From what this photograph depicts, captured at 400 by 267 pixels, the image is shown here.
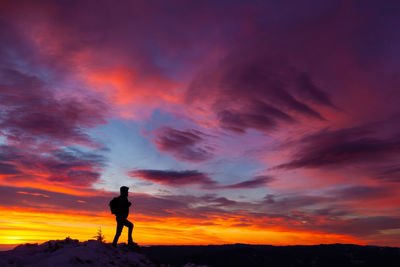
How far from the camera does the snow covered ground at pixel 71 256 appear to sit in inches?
508

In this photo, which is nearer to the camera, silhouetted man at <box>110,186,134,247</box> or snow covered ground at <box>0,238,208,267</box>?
snow covered ground at <box>0,238,208,267</box>

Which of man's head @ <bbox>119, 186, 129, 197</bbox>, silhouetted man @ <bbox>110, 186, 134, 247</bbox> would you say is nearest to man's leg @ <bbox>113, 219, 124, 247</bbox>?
silhouetted man @ <bbox>110, 186, 134, 247</bbox>

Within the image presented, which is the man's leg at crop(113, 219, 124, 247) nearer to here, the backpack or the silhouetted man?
the silhouetted man

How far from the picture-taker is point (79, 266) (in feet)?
41.1

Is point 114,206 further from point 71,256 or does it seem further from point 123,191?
point 71,256

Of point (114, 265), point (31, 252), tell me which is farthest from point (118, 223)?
point (31, 252)

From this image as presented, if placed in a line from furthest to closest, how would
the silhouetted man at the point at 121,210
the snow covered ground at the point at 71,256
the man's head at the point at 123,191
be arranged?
the man's head at the point at 123,191 < the silhouetted man at the point at 121,210 < the snow covered ground at the point at 71,256

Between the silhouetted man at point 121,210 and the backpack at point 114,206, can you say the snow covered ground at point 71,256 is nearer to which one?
the silhouetted man at point 121,210

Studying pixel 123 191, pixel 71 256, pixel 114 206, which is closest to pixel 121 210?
pixel 114 206

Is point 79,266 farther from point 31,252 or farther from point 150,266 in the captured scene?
point 31,252

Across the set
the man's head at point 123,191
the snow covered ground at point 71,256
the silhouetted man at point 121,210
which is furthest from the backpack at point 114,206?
the snow covered ground at point 71,256

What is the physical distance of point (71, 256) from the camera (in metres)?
13.2

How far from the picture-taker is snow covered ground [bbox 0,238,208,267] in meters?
12.9

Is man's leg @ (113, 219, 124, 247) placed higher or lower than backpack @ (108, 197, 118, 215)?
lower
